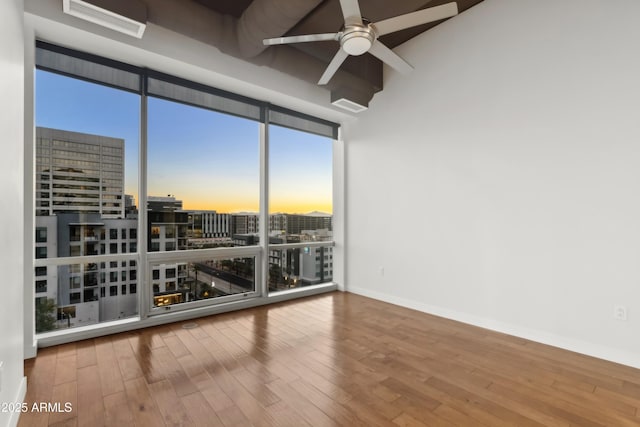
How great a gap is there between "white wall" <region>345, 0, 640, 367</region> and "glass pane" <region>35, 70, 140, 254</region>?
3283mm

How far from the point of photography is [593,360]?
266cm

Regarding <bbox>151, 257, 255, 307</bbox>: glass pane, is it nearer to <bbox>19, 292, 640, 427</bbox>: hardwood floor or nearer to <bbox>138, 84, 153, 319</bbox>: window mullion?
<bbox>138, 84, 153, 319</bbox>: window mullion

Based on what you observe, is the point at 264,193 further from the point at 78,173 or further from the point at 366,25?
the point at 366,25

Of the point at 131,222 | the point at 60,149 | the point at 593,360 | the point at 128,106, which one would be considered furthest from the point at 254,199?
the point at 593,360

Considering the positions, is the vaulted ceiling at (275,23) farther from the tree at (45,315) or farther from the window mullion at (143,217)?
the tree at (45,315)

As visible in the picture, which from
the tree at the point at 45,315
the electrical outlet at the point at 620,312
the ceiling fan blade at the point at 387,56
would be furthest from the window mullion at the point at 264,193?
the electrical outlet at the point at 620,312

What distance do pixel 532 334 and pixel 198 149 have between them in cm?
430

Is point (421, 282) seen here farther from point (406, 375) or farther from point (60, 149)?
point (60, 149)

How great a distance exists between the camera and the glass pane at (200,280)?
357 centimetres

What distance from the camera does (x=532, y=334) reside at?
10.2 feet

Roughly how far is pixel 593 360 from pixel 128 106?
5146mm

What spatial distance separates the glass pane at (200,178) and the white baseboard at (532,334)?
245 cm

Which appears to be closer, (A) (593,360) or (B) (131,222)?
(A) (593,360)

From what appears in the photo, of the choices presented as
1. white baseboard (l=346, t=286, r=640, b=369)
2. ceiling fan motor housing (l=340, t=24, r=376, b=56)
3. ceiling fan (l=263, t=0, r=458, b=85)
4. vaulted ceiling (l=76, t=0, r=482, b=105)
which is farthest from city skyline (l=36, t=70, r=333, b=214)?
ceiling fan motor housing (l=340, t=24, r=376, b=56)
